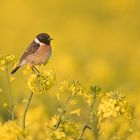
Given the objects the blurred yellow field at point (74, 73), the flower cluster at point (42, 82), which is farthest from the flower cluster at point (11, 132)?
the flower cluster at point (42, 82)

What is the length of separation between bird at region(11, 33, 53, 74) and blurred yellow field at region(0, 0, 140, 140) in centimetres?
26

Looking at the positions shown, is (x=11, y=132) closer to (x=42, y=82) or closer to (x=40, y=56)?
(x=42, y=82)

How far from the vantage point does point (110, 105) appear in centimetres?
394

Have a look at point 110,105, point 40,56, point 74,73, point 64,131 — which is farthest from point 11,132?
point 74,73

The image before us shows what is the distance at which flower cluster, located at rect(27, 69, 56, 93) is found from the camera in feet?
14.2

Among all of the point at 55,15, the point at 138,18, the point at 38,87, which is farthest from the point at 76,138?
the point at 55,15

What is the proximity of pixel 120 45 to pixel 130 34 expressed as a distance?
19.5 inches

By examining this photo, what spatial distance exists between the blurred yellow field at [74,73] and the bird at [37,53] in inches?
10.4

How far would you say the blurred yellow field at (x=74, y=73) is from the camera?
13.3ft

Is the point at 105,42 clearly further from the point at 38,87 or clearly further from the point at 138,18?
the point at 38,87

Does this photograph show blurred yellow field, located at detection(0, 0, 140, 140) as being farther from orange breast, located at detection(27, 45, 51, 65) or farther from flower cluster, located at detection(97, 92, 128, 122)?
orange breast, located at detection(27, 45, 51, 65)

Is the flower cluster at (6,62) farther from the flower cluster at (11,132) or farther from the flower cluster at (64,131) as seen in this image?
the flower cluster at (11,132)

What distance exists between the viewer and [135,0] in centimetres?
1471

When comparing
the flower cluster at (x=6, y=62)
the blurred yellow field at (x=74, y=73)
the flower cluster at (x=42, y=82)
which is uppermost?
the flower cluster at (x=6, y=62)
